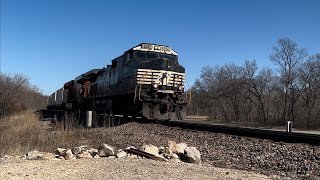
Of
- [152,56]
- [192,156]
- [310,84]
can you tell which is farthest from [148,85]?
[310,84]

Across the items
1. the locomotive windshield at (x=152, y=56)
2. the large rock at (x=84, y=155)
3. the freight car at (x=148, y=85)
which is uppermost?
the locomotive windshield at (x=152, y=56)

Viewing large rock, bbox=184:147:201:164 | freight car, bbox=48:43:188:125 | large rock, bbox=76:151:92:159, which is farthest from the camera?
freight car, bbox=48:43:188:125

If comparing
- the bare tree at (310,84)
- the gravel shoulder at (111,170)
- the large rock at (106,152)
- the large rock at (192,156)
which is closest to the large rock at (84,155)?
the large rock at (106,152)

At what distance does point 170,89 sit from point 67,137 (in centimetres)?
655

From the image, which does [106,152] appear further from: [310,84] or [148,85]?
[310,84]

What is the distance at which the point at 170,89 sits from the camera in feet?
60.3

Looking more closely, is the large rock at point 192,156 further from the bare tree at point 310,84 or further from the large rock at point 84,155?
the bare tree at point 310,84

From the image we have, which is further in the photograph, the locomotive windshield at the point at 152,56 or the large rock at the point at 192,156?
the locomotive windshield at the point at 152,56

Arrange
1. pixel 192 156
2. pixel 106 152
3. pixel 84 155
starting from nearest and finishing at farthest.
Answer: pixel 192 156
pixel 84 155
pixel 106 152

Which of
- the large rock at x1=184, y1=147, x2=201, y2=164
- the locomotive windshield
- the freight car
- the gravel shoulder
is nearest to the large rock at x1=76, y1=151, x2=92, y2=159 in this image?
the gravel shoulder

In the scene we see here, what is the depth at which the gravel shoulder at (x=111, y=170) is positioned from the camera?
6.79 meters

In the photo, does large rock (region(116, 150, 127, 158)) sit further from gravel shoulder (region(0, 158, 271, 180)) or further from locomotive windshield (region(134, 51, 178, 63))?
locomotive windshield (region(134, 51, 178, 63))

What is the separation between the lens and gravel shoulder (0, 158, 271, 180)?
6785mm

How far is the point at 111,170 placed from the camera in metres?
7.34
